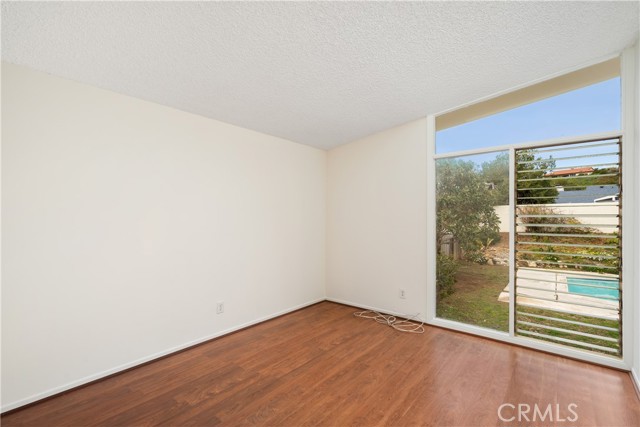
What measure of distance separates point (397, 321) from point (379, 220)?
1.29m

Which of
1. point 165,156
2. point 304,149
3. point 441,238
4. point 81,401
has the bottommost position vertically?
point 81,401

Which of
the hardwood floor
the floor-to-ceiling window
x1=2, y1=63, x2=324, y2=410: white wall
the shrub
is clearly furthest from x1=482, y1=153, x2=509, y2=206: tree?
x1=2, y1=63, x2=324, y2=410: white wall

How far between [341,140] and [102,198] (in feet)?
9.47

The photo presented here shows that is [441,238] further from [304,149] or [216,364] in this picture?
[216,364]

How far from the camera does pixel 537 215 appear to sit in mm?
2635

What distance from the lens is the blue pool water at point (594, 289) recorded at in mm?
2311

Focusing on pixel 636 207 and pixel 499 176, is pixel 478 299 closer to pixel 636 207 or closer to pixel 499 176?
pixel 499 176

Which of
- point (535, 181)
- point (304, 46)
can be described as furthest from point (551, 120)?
point (304, 46)

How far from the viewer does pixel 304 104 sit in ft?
9.21

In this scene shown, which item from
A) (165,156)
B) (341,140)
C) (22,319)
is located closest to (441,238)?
(341,140)

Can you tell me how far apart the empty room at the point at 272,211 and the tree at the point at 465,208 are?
2 cm

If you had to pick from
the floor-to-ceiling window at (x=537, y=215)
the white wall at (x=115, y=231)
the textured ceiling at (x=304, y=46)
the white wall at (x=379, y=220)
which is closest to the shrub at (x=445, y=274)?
the floor-to-ceiling window at (x=537, y=215)

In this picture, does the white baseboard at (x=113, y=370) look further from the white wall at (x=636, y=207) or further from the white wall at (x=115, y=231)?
the white wall at (x=636, y=207)

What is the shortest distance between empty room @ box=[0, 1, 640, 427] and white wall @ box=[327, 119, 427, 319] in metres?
0.04
